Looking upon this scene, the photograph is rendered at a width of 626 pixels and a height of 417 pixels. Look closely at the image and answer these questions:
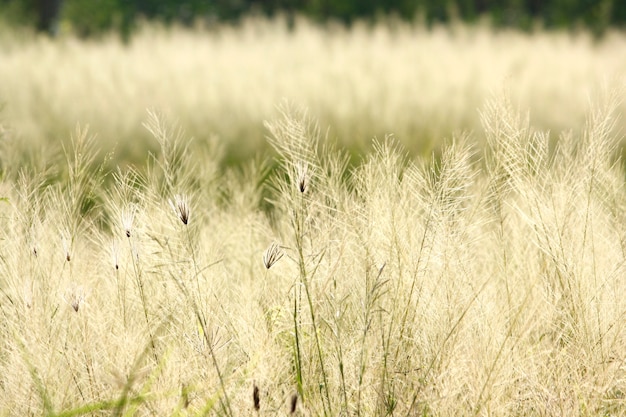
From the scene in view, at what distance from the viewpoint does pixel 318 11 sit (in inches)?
490

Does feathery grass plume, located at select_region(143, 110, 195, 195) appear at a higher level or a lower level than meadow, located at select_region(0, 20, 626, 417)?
higher

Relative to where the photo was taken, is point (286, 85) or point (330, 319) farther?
point (286, 85)

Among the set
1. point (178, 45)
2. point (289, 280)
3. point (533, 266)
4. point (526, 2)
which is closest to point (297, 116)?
point (289, 280)

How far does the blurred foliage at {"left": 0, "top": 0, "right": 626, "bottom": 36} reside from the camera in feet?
38.3

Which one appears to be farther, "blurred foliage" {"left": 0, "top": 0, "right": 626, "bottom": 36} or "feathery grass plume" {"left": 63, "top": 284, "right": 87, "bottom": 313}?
"blurred foliage" {"left": 0, "top": 0, "right": 626, "bottom": 36}

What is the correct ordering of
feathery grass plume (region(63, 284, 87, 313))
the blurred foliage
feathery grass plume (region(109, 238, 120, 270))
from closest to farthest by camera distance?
feathery grass plume (region(63, 284, 87, 313)) → feathery grass plume (region(109, 238, 120, 270)) → the blurred foliage

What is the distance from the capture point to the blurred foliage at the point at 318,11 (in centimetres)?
1166

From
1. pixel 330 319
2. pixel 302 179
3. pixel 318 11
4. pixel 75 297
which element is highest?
pixel 302 179

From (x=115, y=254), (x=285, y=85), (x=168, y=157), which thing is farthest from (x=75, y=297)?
(x=285, y=85)

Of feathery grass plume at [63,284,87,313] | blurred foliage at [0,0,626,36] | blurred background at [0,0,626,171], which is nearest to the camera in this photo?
feathery grass plume at [63,284,87,313]

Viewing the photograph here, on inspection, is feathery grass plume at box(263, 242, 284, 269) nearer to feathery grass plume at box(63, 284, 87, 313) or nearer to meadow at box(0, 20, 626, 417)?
meadow at box(0, 20, 626, 417)

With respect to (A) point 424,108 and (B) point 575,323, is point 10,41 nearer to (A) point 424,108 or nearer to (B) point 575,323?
(A) point 424,108

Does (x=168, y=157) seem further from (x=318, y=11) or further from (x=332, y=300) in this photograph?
(x=318, y=11)

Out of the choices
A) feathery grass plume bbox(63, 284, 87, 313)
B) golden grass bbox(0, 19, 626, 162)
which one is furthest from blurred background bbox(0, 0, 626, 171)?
feathery grass plume bbox(63, 284, 87, 313)
